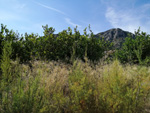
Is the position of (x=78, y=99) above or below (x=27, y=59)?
below

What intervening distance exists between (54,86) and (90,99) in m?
1.32

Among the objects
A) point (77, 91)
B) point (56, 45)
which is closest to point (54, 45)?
point (56, 45)

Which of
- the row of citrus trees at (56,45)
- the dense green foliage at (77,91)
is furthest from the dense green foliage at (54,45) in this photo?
the dense green foliage at (77,91)

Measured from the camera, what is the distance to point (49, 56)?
6797mm

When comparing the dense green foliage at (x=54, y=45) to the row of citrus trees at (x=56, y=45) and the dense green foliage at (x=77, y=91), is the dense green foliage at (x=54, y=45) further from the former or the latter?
the dense green foliage at (x=77, y=91)

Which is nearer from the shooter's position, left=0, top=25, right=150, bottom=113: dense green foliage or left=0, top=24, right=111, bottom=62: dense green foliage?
left=0, top=25, right=150, bottom=113: dense green foliage

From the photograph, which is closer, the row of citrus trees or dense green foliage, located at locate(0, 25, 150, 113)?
dense green foliage, located at locate(0, 25, 150, 113)

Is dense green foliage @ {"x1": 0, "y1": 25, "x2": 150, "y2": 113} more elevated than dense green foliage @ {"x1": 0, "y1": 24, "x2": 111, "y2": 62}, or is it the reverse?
dense green foliage @ {"x1": 0, "y1": 24, "x2": 111, "y2": 62}

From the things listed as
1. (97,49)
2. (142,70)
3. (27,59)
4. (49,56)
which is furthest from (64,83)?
(97,49)

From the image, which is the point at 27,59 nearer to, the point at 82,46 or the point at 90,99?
the point at 82,46

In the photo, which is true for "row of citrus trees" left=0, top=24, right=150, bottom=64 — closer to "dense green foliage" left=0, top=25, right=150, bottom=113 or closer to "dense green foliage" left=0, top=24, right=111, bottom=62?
"dense green foliage" left=0, top=24, right=111, bottom=62

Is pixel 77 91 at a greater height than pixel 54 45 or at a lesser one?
lesser

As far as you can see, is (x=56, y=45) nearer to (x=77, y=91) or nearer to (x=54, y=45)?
(x=54, y=45)

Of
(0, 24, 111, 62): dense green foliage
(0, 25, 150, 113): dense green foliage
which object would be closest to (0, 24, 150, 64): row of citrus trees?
(0, 24, 111, 62): dense green foliage
